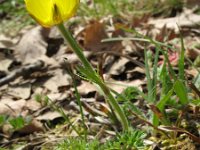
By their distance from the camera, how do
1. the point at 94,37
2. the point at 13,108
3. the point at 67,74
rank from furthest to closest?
the point at 94,37
the point at 67,74
the point at 13,108

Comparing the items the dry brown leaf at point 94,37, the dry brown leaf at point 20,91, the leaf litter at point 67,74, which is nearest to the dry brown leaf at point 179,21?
the leaf litter at point 67,74

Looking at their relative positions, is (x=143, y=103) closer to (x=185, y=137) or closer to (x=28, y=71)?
(x=185, y=137)

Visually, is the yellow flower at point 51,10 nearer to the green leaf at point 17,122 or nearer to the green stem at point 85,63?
the green stem at point 85,63

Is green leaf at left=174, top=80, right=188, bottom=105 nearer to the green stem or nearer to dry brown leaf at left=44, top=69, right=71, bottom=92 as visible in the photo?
the green stem

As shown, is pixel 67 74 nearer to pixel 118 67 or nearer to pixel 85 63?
pixel 118 67

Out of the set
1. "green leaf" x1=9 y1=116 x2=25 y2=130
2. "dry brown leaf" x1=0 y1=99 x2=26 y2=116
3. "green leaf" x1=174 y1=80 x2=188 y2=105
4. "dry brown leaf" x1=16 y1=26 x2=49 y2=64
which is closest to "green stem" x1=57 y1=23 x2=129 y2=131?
"green leaf" x1=174 y1=80 x2=188 y2=105

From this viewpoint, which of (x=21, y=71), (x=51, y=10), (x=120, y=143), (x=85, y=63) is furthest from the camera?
(x=21, y=71)

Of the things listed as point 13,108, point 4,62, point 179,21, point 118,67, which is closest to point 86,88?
point 118,67

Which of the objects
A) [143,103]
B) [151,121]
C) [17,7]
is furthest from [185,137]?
[17,7]
